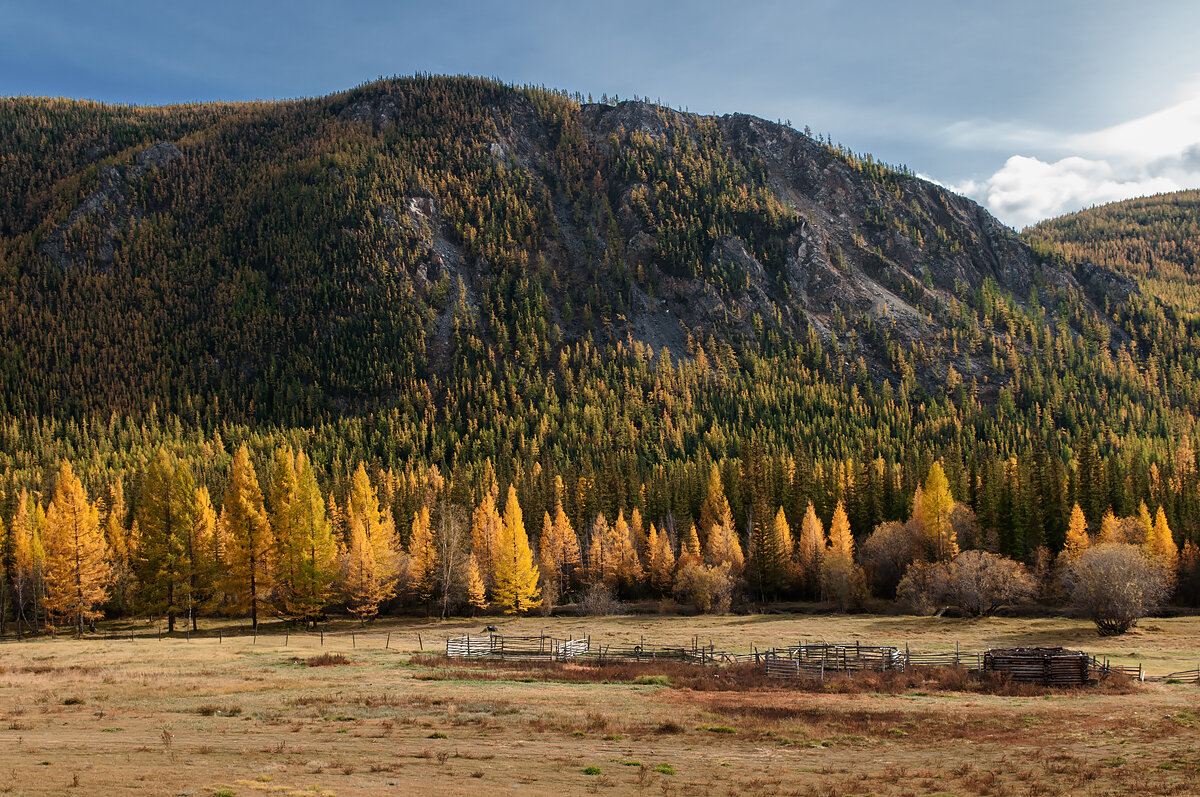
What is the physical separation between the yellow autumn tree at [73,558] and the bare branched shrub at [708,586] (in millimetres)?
67237

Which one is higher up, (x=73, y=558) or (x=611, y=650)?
(x=73, y=558)

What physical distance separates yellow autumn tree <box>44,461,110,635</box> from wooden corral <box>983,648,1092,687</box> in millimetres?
83943

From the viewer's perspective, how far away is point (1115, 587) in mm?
71188

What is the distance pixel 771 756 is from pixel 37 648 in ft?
202

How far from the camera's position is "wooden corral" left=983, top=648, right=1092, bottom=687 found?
46.6m

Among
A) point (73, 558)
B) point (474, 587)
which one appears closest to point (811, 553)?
point (474, 587)

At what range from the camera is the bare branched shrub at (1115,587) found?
233 feet

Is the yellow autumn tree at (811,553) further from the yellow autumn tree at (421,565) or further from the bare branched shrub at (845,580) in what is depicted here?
the yellow autumn tree at (421,565)

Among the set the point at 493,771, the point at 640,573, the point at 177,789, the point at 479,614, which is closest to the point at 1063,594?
the point at 640,573

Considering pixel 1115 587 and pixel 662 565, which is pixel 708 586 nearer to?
pixel 662 565

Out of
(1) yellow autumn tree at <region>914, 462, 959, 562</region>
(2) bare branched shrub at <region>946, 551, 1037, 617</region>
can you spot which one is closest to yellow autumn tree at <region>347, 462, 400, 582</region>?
(2) bare branched shrub at <region>946, 551, 1037, 617</region>

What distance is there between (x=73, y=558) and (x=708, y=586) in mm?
71192

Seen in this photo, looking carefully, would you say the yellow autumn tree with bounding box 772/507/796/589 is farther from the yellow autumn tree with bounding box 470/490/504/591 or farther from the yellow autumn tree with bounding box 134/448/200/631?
the yellow autumn tree with bounding box 134/448/200/631

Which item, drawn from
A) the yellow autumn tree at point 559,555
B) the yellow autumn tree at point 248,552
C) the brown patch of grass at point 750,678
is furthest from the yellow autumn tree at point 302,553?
the brown patch of grass at point 750,678
